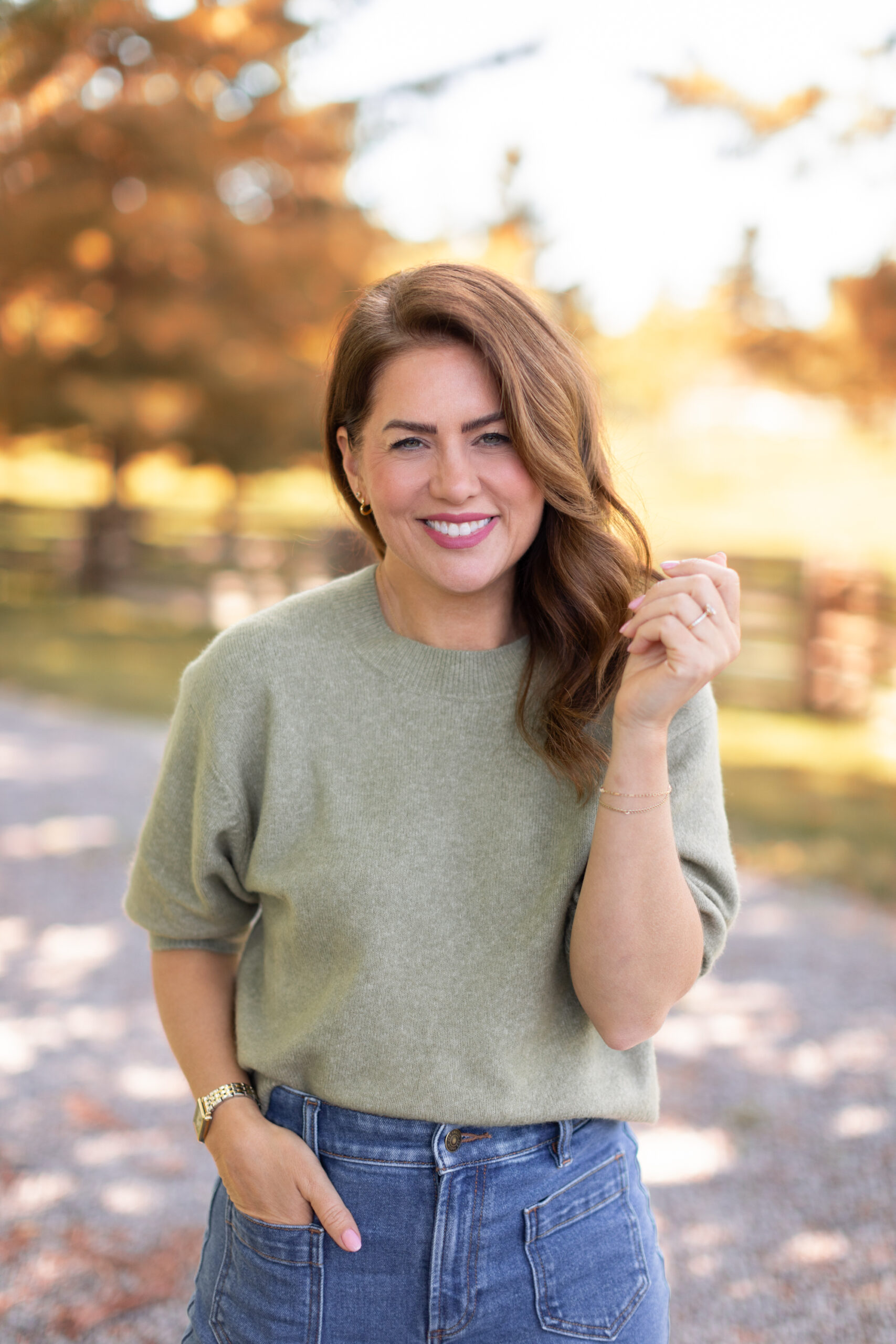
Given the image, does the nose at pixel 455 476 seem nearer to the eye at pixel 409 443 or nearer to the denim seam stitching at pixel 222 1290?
the eye at pixel 409 443

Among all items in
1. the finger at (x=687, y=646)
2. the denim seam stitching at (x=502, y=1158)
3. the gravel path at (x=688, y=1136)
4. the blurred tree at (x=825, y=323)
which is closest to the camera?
the finger at (x=687, y=646)

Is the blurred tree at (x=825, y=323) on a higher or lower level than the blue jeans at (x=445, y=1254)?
higher

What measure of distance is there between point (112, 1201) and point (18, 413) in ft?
46.9

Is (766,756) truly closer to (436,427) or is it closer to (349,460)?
(349,460)

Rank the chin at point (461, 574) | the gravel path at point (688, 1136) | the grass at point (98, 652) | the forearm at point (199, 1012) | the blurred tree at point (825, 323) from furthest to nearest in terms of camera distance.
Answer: the grass at point (98, 652) < the blurred tree at point (825, 323) < the gravel path at point (688, 1136) < the forearm at point (199, 1012) < the chin at point (461, 574)

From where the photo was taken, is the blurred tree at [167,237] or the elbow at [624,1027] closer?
the elbow at [624,1027]

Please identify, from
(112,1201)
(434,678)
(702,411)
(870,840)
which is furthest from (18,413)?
(434,678)

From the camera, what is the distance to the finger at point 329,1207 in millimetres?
1540

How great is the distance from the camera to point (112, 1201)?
3350mm

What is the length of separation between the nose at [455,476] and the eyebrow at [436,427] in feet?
0.09

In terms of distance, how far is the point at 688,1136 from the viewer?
146 inches

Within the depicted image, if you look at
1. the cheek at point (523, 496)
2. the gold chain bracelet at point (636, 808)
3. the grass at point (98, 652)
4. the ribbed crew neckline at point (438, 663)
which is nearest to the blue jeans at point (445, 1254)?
A: the gold chain bracelet at point (636, 808)

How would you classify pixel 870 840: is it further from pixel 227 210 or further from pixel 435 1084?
pixel 227 210

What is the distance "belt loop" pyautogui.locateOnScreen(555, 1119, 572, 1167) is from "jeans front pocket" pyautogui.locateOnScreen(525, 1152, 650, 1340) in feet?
0.12
